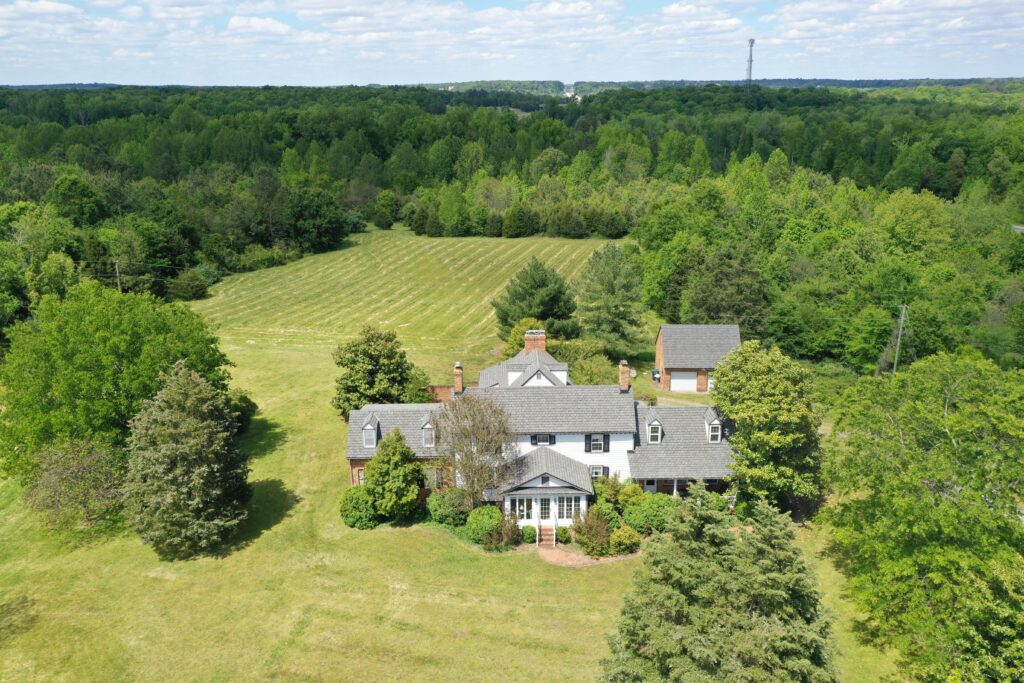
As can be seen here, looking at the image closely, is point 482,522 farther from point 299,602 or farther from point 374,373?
point 374,373

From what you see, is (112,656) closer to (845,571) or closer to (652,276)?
(845,571)

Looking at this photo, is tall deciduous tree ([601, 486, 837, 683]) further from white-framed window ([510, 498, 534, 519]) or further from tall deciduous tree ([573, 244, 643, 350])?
tall deciduous tree ([573, 244, 643, 350])

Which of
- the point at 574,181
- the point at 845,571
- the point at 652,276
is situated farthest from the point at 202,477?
the point at 574,181

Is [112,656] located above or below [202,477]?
below

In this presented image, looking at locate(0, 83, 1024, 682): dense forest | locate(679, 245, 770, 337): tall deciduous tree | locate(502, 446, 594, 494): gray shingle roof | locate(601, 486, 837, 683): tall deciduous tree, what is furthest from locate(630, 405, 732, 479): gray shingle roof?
locate(679, 245, 770, 337): tall deciduous tree

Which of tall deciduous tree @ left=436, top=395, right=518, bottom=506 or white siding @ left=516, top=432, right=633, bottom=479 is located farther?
white siding @ left=516, top=432, right=633, bottom=479

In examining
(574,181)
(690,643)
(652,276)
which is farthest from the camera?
(574,181)
